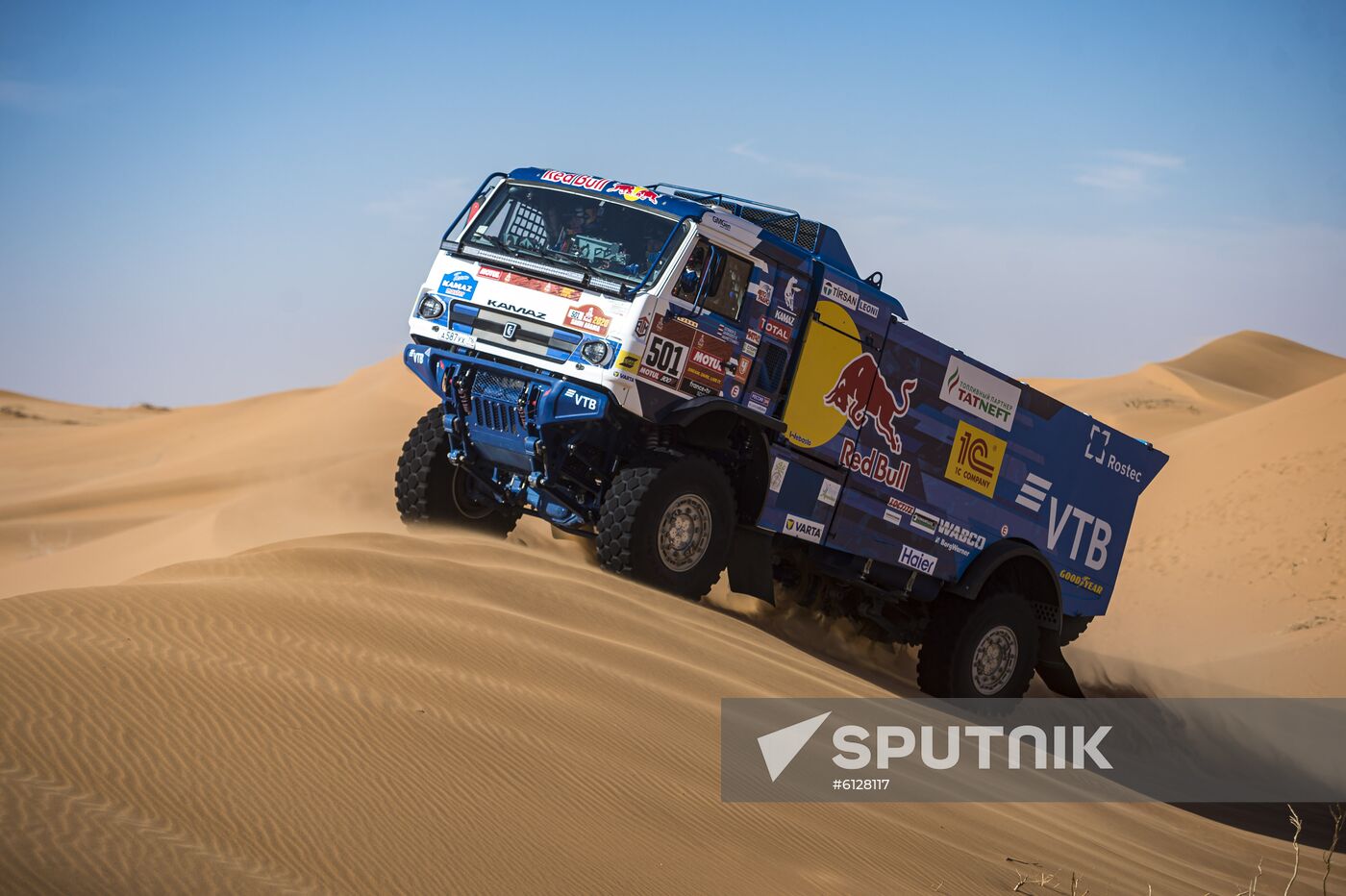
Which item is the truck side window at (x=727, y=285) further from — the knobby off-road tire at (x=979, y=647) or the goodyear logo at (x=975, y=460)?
the knobby off-road tire at (x=979, y=647)

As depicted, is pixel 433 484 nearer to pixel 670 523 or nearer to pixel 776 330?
pixel 670 523

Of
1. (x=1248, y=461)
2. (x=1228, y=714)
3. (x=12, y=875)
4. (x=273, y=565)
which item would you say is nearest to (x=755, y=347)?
(x=273, y=565)

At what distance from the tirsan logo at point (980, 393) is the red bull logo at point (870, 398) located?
1.55ft

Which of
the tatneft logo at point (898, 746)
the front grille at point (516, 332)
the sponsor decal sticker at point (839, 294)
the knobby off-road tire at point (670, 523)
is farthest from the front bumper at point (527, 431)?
the tatneft logo at point (898, 746)

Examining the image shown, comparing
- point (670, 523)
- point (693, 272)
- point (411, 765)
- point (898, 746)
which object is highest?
point (693, 272)

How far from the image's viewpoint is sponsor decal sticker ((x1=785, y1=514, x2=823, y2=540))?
35.0 ft

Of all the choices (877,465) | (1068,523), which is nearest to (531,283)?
(877,465)

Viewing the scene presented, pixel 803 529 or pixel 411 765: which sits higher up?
pixel 803 529

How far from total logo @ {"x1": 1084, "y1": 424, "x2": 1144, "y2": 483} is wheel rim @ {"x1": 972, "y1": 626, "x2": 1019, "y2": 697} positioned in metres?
1.85

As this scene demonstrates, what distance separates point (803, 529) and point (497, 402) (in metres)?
2.60

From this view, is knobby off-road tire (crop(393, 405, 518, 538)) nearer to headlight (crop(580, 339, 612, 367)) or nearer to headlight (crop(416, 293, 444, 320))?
headlight (crop(416, 293, 444, 320))

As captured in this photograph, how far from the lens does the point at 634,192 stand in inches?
403

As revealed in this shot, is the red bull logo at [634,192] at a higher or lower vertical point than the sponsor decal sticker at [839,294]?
higher

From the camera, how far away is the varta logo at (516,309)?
9.88m
